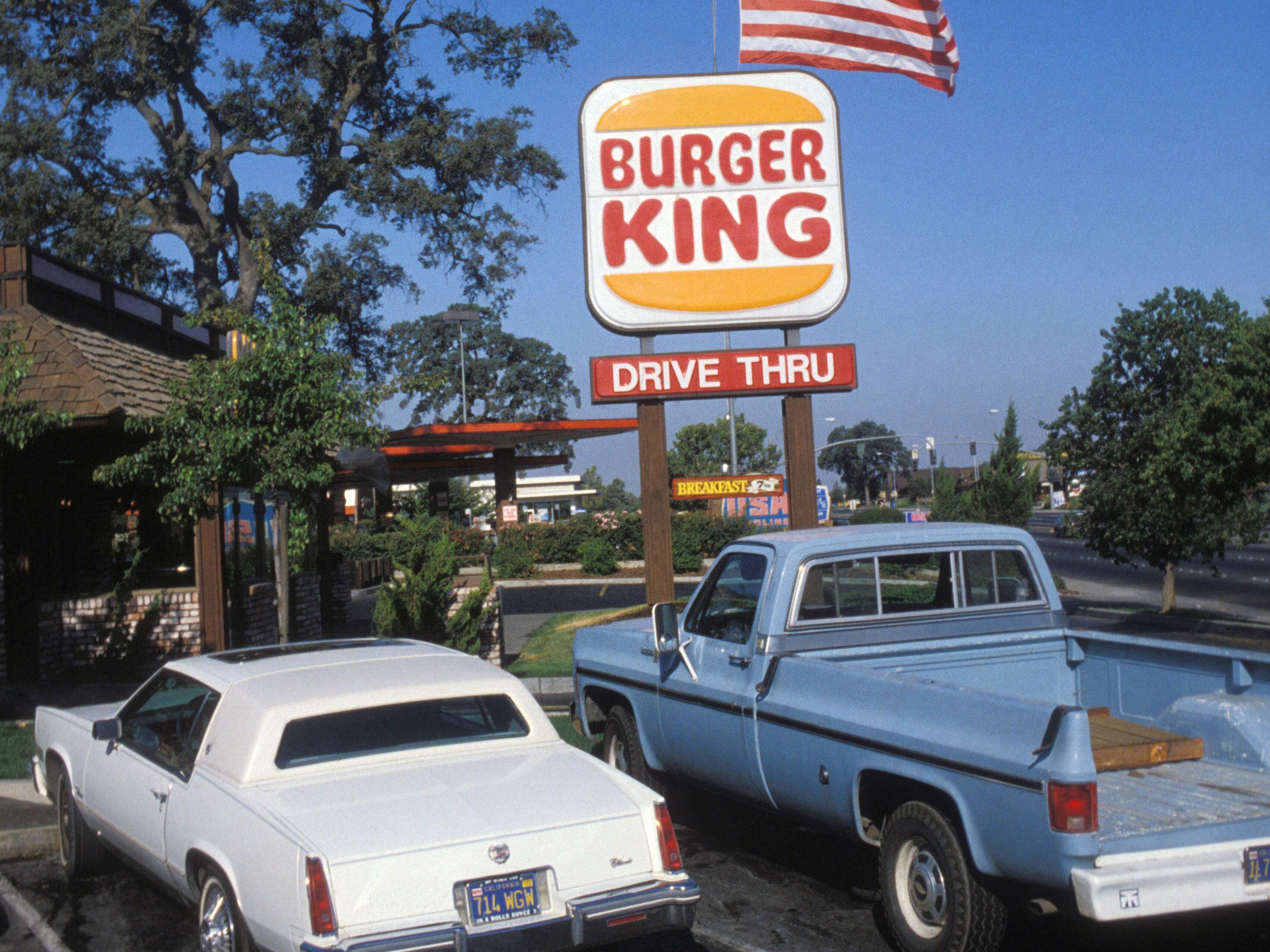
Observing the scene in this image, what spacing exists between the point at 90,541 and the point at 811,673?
1224cm

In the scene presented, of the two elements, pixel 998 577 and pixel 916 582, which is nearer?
pixel 916 582

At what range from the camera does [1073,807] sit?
4.14 m

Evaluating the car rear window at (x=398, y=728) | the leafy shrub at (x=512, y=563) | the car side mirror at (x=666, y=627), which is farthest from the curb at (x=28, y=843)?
the leafy shrub at (x=512, y=563)

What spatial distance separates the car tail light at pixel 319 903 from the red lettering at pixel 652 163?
33.4ft

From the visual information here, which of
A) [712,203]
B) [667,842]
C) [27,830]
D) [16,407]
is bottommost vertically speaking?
[27,830]

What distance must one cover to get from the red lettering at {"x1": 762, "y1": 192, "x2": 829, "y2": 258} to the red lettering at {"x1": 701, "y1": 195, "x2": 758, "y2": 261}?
A: 0.20 m

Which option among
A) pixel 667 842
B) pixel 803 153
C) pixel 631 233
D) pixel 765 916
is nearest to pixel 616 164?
pixel 631 233

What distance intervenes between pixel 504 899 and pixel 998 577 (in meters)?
3.79

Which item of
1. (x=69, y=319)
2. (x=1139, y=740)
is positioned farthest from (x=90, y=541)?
(x=1139, y=740)

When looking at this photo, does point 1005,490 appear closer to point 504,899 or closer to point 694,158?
point 694,158

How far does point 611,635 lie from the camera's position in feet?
26.2

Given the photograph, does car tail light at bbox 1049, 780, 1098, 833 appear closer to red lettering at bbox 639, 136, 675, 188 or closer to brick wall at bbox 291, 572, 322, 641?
red lettering at bbox 639, 136, 675, 188

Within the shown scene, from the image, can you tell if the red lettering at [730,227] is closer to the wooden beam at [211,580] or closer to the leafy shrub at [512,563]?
the wooden beam at [211,580]

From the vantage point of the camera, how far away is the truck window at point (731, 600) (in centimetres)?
659
